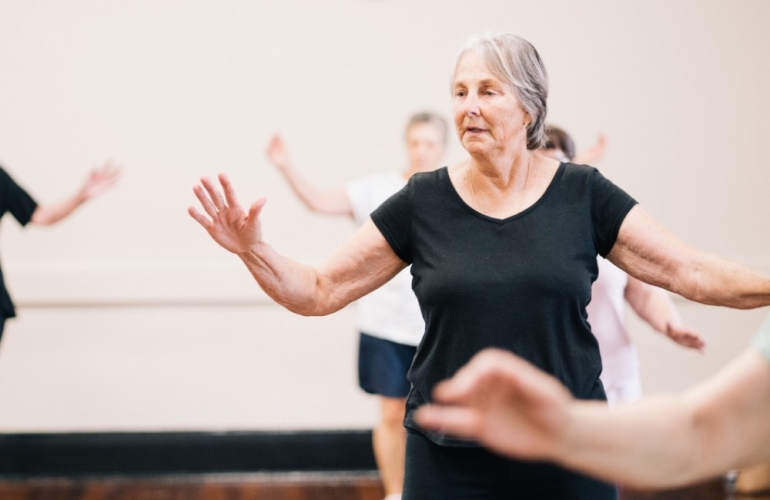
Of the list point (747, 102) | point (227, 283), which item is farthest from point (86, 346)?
point (747, 102)

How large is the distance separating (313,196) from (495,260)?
1776mm

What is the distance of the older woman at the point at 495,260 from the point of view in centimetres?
155

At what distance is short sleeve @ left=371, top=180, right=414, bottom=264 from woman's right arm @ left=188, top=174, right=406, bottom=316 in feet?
0.04

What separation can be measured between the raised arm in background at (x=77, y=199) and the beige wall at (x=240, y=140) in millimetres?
467

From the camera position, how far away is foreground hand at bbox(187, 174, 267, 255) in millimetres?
1550

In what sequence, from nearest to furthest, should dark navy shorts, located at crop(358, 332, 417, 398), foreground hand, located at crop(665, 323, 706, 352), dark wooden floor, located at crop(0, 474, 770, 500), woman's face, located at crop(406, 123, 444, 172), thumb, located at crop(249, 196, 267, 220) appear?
thumb, located at crop(249, 196, 267, 220) → foreground hand, located at crop(665, 323, 706, 352) → dark navy shorts, located at crop(358, 332, 417, 398) → woman's face, located at crop(406, 123, 444, 172) → dark wooden floor, located at crop(0, 474, 770, 500)

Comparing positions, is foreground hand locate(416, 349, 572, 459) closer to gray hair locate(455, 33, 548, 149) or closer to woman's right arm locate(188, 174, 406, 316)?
woman's right arm locate(188, 174, 406, 316)

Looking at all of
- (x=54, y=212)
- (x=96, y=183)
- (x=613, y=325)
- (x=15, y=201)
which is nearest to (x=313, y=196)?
(x=96, y=183)

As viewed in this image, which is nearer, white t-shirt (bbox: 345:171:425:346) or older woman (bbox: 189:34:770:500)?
older woman (bbox: 189:34:770:500)

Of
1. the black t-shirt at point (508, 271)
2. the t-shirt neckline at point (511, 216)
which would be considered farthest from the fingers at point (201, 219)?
the t-shirt neckline at point (511, 216)

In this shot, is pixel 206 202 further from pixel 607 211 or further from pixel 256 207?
pixel 607 211

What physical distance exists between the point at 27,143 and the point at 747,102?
2974 mm

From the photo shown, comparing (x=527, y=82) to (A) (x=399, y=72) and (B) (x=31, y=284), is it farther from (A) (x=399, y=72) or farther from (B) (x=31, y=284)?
(B) (x=31, y=284)

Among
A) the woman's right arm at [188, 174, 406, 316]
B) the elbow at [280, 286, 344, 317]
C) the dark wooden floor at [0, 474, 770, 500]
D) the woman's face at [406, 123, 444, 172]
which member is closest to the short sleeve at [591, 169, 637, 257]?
the woman's right arm at [188, 174, 406, 316]
